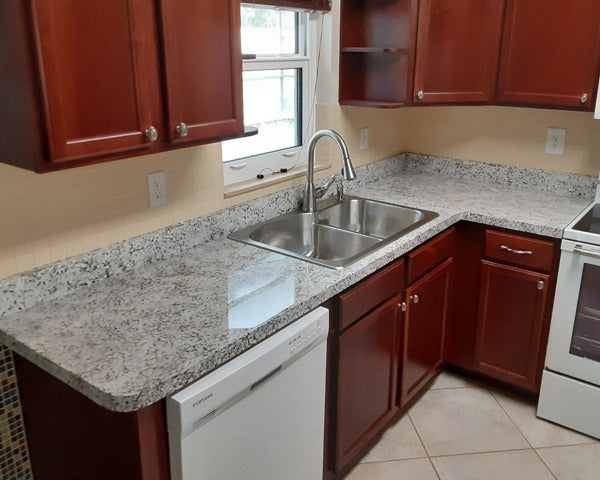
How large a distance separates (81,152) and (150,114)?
22 cm

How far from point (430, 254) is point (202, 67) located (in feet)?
3.95

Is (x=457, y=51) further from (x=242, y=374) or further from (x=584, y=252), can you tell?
(x=242, y=374)

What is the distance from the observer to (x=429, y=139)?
10.2 feet

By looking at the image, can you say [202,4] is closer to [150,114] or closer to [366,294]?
[150,114]

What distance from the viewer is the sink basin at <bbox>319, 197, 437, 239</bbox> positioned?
2.47 m

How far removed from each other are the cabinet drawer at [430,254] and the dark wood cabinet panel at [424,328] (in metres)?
0.03

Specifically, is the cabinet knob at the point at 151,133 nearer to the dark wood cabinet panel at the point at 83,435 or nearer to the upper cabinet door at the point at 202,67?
the upper cabinet door at the point at 202,67

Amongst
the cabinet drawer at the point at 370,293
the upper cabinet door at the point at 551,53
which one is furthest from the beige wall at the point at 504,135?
the cabinet drawer at the point at 370,293

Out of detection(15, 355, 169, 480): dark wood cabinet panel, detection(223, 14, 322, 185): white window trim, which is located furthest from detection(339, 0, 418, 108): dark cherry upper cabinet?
detection(15, 355, 169, 480): dark wood cabinet panel

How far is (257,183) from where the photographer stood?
229 centimetres

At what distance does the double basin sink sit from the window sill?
5.6 inches

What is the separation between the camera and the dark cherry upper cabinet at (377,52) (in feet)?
7.96

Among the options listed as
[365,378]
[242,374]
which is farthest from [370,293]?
[242,374]

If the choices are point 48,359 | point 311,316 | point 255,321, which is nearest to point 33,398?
point 48,359
